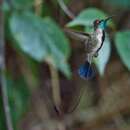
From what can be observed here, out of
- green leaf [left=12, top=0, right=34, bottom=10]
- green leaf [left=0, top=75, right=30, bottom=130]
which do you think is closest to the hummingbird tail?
green leaf [left=12, top=0, right=34, bottom=10]

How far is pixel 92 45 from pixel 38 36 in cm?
91

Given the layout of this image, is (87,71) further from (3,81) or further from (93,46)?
(3,81)

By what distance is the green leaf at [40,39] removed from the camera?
1313mm

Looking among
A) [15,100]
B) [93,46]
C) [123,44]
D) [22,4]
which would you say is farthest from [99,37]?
[15,100]

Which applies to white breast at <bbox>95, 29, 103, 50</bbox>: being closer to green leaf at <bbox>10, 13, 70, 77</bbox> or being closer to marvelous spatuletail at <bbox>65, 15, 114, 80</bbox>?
marvelous spatuletail at <bbox>65, 15, 114, 80</bbox>

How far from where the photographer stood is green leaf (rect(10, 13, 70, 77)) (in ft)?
4.31

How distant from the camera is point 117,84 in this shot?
232 centimetres

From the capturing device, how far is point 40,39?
4.49ft

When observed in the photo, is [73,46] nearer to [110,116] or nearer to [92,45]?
[110,116]

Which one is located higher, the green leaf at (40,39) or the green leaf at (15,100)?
the green leaf at (40,39)

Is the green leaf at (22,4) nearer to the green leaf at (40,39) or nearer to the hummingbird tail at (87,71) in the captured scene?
the green leaf at (40,39)

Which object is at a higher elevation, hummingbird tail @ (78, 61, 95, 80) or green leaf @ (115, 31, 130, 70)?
hummingbird tail @ (78, 61, 95, 80)

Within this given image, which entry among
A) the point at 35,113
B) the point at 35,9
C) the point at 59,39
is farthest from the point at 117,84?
the point at 59,39

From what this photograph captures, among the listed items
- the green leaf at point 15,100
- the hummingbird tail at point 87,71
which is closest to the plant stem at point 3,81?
the green leaf at point 15,100
